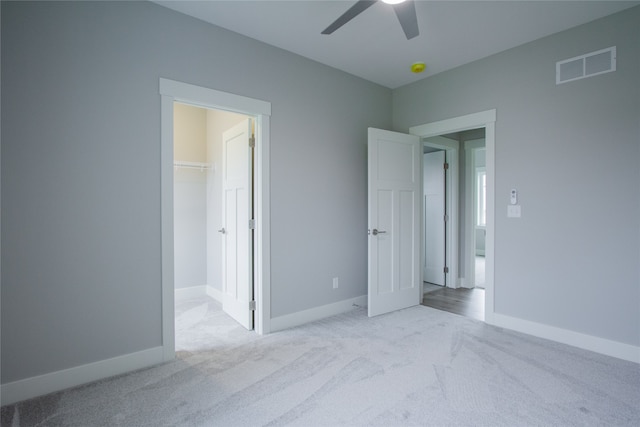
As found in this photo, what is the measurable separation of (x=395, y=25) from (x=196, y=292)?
3.86m

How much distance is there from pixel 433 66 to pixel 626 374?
3.17 m

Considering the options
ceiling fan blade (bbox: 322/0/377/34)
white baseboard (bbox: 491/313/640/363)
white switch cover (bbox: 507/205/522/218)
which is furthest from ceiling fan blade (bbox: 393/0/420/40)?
white baseboard (bbox: 491/313/640/363)

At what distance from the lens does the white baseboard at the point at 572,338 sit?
2.52m

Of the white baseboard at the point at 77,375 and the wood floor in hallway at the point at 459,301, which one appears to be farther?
the wood floor in hallway at the point at 459,301

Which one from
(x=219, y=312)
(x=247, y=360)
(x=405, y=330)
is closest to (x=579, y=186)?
(x=405, y=330)

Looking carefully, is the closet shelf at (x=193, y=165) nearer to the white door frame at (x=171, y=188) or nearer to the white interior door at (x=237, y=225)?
the white interior door at (x=237, y=225)

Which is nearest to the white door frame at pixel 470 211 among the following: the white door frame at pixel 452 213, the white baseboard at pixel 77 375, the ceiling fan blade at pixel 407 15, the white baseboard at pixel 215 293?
the white door frame at pixel 452 213

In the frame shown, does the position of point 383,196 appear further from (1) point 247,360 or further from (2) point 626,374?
(2) point 626,374

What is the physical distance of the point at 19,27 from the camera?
1.96 metres

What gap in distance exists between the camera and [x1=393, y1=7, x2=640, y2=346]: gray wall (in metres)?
2.54

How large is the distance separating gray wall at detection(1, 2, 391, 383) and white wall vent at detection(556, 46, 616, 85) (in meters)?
2.60

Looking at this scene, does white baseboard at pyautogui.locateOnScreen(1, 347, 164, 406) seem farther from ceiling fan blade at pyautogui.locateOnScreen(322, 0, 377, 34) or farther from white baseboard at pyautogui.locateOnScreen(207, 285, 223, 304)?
ceiling fan blade at pyautogui.locateOnScreen(322, 0, 377, 34)

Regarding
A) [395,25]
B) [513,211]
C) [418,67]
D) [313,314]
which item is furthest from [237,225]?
[513,211]

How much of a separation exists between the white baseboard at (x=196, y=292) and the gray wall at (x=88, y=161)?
1.68 meters
